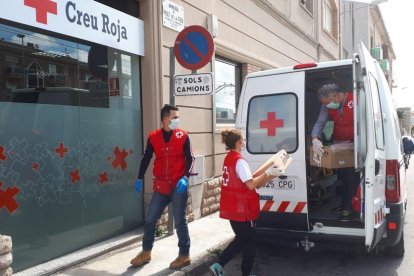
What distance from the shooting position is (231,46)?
8672 millimetres

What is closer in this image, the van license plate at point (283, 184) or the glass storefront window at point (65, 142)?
the glass storefront window at point (65, 142)

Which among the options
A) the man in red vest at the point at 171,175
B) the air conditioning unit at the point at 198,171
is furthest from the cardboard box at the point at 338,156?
the air conditioning unit at the point at 198,171

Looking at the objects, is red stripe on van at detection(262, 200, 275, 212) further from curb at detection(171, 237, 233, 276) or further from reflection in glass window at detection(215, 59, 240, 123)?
reflection in glass window at detection(215, 59, 240, 123)

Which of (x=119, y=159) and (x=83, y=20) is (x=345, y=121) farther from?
(x=83, y=20)

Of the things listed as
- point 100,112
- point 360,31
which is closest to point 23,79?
point 100,112

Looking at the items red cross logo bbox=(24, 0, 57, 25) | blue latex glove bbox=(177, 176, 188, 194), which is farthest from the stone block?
red cross logo bbox=(24, 0, 57, 25)

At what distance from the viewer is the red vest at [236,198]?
4128mm

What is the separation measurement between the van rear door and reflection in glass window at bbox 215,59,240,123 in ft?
11.8

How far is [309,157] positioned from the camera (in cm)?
512

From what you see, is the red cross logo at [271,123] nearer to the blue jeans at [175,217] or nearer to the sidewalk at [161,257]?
the blue jeans at [175,217]

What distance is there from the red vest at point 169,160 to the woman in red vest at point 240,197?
614 millimetres

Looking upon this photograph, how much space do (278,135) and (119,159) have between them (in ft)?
7.08

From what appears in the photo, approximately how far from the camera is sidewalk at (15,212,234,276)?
15.3ft

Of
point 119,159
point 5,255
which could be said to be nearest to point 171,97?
point 119,159
